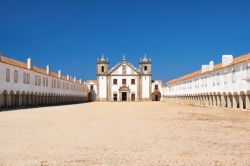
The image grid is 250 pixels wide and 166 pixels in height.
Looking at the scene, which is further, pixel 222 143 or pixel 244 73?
pixel 244 73

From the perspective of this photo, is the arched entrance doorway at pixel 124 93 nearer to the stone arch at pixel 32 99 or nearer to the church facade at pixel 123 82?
the church facade at pixel 123 82

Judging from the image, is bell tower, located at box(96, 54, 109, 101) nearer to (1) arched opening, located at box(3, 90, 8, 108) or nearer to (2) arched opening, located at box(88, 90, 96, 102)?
(2) arched opening, located at box(88, 90, 96, 102)

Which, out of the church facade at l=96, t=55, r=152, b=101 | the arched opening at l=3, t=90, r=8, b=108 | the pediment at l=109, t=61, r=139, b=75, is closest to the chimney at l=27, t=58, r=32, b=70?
the arched opening at l=3, t=90, r=8, b=108

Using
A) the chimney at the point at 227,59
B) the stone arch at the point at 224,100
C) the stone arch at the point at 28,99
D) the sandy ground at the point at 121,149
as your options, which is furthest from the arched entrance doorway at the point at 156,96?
the sandy ground at the point at 121,149

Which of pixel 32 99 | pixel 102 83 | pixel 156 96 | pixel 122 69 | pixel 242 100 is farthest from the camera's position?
pixel 156 96

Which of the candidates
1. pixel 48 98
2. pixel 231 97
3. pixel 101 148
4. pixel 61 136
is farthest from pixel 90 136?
pixel 48 98

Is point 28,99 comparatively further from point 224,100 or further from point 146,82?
point 146,82

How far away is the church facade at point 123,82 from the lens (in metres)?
73.9

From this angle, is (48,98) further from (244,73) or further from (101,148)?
(101,148)

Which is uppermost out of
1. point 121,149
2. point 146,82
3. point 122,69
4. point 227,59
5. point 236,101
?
point 122,69

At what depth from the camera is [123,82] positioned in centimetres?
7412

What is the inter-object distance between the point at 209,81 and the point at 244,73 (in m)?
12.0

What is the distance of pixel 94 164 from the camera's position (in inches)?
237

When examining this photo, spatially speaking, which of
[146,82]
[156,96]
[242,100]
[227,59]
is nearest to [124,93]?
[146,82]
